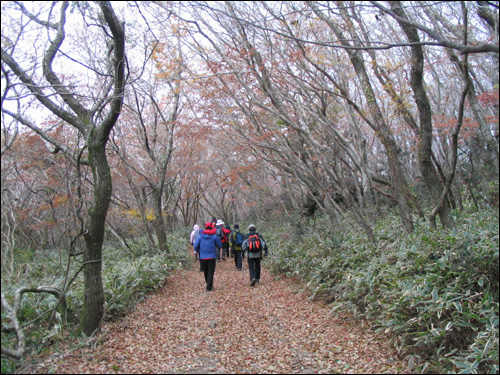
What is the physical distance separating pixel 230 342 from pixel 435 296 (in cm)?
283

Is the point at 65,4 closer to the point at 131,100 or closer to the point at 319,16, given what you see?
the point at 319,16

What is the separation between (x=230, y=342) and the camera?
Result: 16.7 feet

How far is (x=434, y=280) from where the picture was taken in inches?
181

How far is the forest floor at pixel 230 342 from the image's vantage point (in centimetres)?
410

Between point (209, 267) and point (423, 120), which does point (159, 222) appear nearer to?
point (209, 267)

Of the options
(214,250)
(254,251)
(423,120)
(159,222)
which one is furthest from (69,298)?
(159,222)

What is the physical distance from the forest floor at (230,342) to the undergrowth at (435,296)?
335mm

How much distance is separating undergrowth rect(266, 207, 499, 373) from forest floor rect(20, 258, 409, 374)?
34 centimetres

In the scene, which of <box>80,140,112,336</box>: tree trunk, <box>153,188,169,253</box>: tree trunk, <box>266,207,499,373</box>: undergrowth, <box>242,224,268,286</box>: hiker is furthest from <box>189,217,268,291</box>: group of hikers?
<box>153,188,169,253</box>: tree trunk

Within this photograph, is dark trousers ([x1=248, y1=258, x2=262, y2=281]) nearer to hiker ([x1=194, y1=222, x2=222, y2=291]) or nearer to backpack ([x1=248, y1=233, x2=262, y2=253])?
backpack ([x1=248, y1=233, x2=262, y2=253])

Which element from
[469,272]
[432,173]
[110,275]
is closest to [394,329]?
[469,272]

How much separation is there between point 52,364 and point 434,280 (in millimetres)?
4714

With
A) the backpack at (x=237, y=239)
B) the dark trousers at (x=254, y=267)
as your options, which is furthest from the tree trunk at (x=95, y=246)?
the backpack at (x=237, y=239)

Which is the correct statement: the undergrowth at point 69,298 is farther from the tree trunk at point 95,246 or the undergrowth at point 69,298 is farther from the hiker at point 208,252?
the hiker at point 208,252
